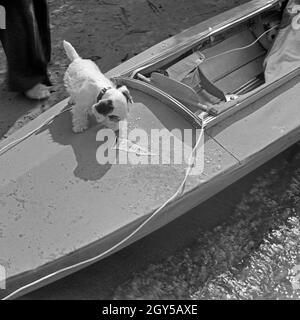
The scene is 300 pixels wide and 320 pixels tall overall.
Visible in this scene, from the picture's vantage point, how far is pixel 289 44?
3811 millimetres

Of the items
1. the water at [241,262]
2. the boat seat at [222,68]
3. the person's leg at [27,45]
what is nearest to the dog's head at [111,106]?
the boat seat at [222,68]

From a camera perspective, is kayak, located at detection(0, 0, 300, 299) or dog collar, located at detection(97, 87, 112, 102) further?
dog collar, located at detection(97, 87, 112, 102)

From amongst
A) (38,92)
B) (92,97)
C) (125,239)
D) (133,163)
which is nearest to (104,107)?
(92,97)

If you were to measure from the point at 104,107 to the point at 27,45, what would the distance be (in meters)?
1.61

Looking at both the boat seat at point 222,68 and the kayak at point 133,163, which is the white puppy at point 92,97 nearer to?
the kayak at point 133,163

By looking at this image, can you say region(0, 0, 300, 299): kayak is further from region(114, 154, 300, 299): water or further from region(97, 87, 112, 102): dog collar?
region(114, 154, 300, 299): water

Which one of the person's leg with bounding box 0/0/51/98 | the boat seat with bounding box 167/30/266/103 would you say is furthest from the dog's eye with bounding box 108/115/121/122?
the person's leg with bounding box 0/0/51/98

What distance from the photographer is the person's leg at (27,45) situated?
153 inches

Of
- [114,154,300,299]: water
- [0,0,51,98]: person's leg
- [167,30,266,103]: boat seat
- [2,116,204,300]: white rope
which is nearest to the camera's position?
[2,116,204,300]: white rope

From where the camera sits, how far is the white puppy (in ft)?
9.58

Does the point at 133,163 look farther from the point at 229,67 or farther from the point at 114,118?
the point at 229,67

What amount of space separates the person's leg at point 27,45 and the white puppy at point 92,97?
29.6 inches
